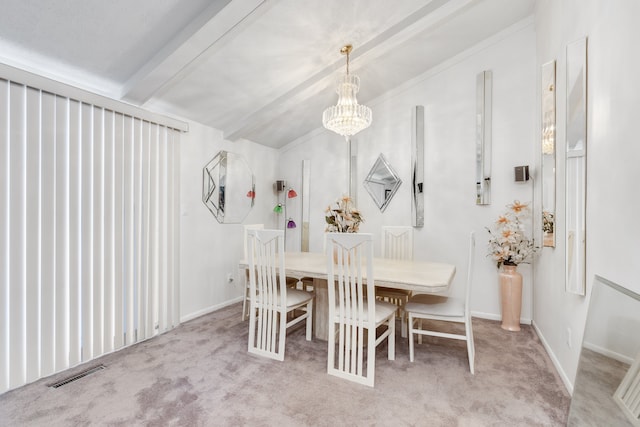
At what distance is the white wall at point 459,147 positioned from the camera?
10.7 feet

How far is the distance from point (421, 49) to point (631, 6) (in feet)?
7.08

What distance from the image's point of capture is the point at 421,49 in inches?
129

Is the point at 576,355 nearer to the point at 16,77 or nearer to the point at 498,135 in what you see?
the point at 498,135

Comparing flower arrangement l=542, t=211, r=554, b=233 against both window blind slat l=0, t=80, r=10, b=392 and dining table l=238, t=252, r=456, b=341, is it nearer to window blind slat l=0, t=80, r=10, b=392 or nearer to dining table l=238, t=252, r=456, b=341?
dining table l=238, t=252, r=456, b=341

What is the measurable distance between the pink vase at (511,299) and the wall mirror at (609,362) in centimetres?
160

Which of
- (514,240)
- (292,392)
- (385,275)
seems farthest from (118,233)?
(514,240)

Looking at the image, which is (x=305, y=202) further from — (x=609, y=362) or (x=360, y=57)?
(x=609, y=362)

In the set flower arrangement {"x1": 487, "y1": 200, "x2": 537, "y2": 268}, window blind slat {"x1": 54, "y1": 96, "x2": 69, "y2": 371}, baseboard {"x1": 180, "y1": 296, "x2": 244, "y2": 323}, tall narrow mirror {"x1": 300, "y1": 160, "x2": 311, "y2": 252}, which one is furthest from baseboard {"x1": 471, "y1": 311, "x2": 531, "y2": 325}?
window blind slat {"x1": 54, "y1": 96, "x2": 69, "y2": 371}

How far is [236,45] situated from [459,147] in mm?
2698

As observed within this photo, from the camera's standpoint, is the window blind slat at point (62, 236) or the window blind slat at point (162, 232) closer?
the window blind slat at point (62, 236)

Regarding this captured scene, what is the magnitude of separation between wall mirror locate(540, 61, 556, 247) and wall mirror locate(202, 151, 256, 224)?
3440mm

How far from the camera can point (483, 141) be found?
3404 millimetres

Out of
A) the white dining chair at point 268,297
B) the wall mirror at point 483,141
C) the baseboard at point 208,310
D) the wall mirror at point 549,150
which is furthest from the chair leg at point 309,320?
the wall mirror at point 483,141

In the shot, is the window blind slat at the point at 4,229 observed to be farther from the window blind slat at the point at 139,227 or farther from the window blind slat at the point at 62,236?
the window blind slat at the point at 139,227
